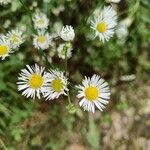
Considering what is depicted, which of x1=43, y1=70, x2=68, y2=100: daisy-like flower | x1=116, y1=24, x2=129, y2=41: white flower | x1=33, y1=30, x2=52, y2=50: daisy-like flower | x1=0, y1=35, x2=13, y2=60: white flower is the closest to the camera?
x1=43, y1=70, x2=68, y2=100: daisy-like flower

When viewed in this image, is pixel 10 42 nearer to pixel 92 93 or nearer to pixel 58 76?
pixel 58 76

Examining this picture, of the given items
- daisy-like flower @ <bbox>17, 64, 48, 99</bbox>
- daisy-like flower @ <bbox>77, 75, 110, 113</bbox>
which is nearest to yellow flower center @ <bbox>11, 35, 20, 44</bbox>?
daisy-like flower @ <bbox>17, 64, 48, 99</bbox>

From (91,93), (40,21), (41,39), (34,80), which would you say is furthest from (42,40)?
(91,93)

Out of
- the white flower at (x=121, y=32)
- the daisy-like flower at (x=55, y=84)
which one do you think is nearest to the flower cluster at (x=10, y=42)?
the daisy-like flower at (x=55, y=84)

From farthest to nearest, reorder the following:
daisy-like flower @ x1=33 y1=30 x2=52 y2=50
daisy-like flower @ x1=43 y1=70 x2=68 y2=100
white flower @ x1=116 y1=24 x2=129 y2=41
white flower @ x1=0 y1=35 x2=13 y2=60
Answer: white flower @ x1=116 y1=24 x2=129 y2=41 → daisy-like flower @ x1=33 y1=30 x2=52 y2=50 → white flower @ x1=0 y1=35 x2=13 y2=60 → daisy-like flower @ x1=43 y1=70 x2=68 y2=100

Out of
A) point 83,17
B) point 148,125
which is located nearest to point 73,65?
point 83,17

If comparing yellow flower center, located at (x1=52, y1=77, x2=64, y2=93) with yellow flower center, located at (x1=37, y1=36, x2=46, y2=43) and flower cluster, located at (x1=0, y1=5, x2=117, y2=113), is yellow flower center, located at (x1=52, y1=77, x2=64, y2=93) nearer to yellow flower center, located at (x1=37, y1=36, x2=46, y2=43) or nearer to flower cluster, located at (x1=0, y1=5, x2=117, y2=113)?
flower cluster, located at (x1=0, y1=5, x2=117, y2=113)

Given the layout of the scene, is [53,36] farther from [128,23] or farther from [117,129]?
[117,129]
